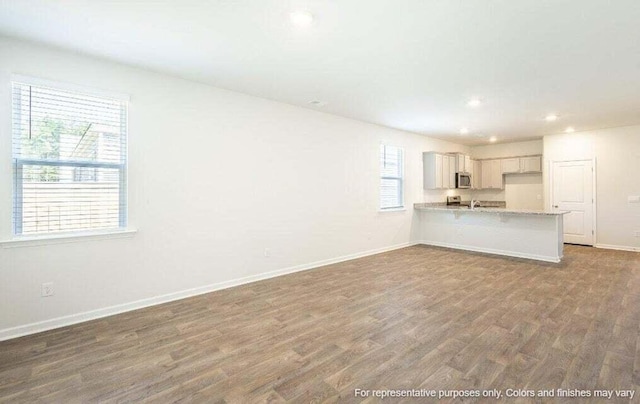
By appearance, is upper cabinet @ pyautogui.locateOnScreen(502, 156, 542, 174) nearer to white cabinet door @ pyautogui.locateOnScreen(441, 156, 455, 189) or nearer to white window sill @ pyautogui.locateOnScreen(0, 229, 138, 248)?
white cabinet door @ pyautogui.locateOnScreen(441, 156, 455, 189)

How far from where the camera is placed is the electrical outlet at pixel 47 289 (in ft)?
9.96

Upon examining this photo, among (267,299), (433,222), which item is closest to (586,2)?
(267,299)

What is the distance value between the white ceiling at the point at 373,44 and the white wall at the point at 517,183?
3.71 m

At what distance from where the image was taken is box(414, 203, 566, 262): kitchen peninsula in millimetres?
5703

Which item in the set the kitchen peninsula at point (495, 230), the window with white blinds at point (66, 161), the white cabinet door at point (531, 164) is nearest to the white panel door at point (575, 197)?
the white cabinet door at point (531, 164)

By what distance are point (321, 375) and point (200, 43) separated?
123 inches

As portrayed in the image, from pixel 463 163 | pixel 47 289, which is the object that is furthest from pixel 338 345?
pixel 463 163

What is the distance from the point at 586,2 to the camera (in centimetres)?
234

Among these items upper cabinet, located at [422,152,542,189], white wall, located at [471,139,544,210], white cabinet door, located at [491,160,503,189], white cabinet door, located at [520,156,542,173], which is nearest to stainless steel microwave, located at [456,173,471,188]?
upper cabinet, located at [422,152,542,189]

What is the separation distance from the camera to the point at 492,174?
8977 mm

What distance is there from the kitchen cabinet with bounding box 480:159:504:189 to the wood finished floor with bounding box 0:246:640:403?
16.0 ft

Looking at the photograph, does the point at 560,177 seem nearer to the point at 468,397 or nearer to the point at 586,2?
the point at 586,2

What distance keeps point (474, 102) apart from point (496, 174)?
4786 millimetres

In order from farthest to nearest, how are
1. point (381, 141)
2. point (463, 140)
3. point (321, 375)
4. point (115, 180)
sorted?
point (463, 140), point (381, 141), point (115, 180), point (321, 375)
